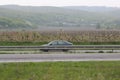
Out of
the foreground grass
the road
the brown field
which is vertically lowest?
the brown field

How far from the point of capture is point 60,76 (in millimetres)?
23219

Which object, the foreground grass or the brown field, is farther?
the brown field

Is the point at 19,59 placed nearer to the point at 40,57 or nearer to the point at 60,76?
the point at 40,57

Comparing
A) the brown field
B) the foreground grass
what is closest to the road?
the foreground grass

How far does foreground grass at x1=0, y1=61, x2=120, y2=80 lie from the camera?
75.8ft

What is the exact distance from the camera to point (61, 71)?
78.6ft

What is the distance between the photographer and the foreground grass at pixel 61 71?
23109 millimetres

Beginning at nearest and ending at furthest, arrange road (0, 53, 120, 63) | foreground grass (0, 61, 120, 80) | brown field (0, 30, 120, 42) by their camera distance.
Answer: foreground grass (0, 61, 120, 80), road (0, 53, 120, 63), brown field (0, 30, 120, 42)

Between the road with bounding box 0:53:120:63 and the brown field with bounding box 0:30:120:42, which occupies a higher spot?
the road with bounding box 0:53:120:63

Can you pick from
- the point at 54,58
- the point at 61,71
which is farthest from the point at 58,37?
the point at 61,71

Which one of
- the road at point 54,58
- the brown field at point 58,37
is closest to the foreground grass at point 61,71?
the road at point 54,58

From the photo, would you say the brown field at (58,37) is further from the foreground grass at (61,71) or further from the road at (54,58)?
the foreground grass at (61,71)

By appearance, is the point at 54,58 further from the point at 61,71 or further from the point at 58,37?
the point at 58,37

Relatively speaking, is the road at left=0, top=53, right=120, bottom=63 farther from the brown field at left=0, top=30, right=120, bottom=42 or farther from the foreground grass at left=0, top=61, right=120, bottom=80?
the brown field at left=0, top=30, right=120, bottom=42
